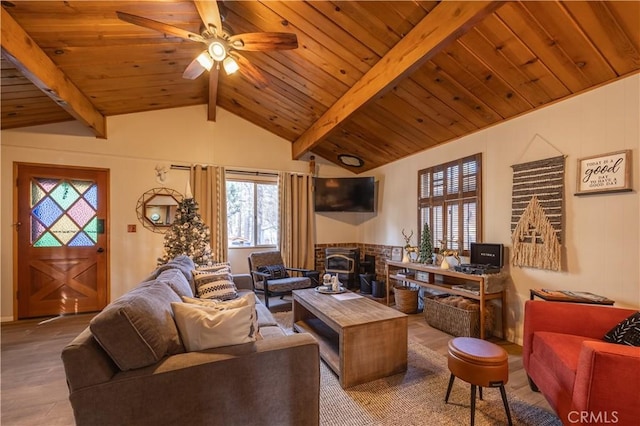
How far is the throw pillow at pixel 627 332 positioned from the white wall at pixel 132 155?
4.64 m

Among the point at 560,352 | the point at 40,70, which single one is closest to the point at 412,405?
the point at 560,352

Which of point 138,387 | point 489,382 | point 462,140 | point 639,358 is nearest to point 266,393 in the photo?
point 138,387

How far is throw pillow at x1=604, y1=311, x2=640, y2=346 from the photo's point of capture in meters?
1.64

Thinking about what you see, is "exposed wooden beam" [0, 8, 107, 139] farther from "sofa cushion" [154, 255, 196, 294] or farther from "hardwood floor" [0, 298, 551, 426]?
"hardwood floor" [0, 298, 551, 426]

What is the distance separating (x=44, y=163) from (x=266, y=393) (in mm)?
4648

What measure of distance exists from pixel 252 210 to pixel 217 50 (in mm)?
3154

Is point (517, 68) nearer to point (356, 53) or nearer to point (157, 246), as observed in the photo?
point (356, 53)

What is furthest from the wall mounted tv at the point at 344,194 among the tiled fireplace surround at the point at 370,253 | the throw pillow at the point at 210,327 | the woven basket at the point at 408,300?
the throw pillow at the point at 210,327

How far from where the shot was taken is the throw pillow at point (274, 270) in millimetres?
4250

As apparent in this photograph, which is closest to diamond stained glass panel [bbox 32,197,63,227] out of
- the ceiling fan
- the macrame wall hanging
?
the ceiling fan

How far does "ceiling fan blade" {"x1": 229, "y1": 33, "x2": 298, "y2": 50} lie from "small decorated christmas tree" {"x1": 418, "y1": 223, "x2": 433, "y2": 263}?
9.54 ft

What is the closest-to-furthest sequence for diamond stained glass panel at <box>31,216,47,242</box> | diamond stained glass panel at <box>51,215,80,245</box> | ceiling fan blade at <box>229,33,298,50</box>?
ceiling fan blade at <box>229,33,298,50</box>
diamond stained glass panel at <box>31,216,47,242</box>
diamond stained glass panel at <box>51,215,80,245</box>

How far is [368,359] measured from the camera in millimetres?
2252

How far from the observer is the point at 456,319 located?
3146mm
